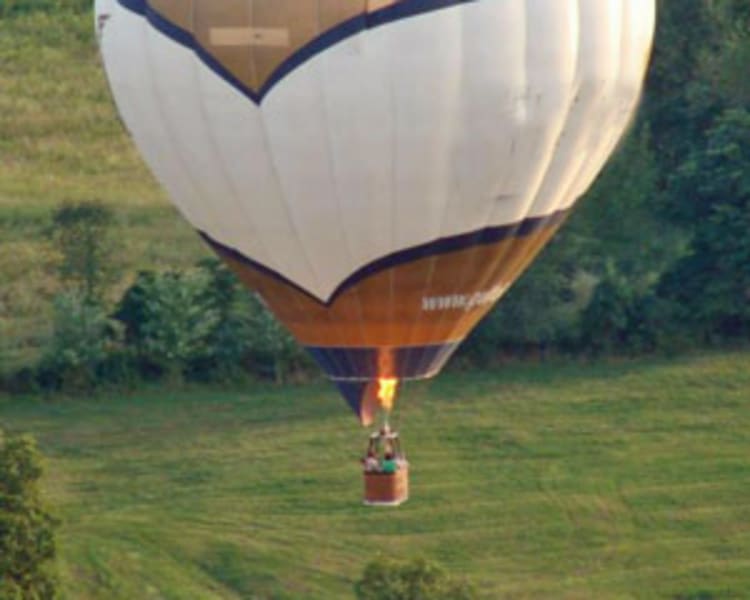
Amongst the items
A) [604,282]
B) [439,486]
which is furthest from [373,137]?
[604,282]

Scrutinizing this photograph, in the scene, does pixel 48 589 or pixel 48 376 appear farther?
pixel 48 376

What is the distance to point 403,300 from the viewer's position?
124 feet

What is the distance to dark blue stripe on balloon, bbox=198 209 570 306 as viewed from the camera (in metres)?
37.5

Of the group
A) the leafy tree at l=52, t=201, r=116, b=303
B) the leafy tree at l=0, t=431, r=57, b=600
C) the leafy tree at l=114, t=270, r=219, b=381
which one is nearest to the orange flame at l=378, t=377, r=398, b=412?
the leafy tree at l=0, t=431, r=57, b=600

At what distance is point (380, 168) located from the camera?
1457 inches

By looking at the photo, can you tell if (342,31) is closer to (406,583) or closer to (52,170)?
(406,583)

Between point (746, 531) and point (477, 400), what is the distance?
5644 mm

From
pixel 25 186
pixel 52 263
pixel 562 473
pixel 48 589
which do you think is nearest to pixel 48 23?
pixel 25 186

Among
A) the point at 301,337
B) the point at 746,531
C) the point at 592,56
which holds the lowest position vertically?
the point at 746,531

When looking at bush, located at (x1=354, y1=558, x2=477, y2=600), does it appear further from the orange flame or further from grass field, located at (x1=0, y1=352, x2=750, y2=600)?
the orange flame

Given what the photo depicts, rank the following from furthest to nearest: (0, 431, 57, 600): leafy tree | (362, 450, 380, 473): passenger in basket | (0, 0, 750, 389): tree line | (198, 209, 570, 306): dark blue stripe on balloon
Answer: (0, 0, 750, 389): tree line
(0, 431, 57, 600): leafy tree
(362, 450, 380, 473): passenger in basket
(198, 209, 570, 306): dark blue stripe on balloon

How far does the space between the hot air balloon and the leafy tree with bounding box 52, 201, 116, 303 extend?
2450 cm

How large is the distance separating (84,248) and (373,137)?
27.1 metres

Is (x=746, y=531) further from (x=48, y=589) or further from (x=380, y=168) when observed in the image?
(x=380, y=168)
